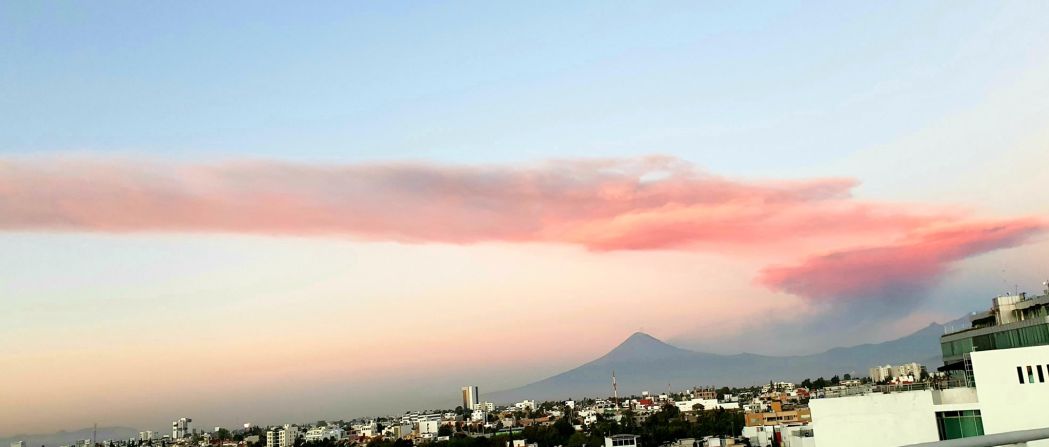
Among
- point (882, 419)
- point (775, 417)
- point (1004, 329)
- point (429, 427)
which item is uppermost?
point (1004, 329)

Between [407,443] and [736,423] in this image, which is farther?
[407,443]

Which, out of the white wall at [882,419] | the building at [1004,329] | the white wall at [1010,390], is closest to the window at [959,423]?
the white wall at [882,419]

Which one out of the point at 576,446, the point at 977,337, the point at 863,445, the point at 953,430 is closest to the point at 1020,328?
the point at 977,337

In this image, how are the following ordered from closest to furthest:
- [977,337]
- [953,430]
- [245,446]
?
[953,430] → [977,337] → [245,446]

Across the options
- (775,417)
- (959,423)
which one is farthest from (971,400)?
(775,417)

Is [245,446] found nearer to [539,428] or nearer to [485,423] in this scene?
[485,423]

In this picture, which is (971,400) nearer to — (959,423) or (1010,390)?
(959,423)
